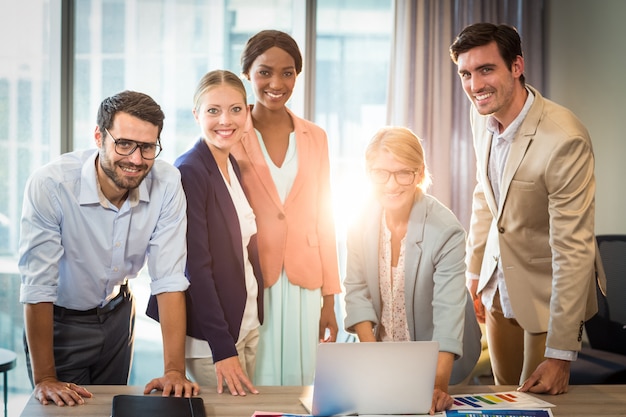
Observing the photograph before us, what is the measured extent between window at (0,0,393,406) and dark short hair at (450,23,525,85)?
7.18ft

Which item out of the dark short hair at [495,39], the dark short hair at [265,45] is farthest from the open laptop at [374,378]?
the dark short hair at [265,45]

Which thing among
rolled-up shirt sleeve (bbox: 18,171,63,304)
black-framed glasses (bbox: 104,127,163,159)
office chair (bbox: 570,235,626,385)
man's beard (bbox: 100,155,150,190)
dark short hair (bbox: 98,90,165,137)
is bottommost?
office chair (bbox: 570,235,626,385)

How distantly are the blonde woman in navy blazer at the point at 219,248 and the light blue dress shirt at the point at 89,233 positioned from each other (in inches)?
2.8

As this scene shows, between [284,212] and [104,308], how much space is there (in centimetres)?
72

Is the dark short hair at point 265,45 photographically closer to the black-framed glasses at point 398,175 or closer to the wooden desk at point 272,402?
the black-framed glasses at point 398,175

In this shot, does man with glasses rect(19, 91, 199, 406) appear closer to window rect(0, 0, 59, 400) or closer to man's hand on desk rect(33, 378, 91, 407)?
man's hand on desk rect(33, 378, 91, 407)

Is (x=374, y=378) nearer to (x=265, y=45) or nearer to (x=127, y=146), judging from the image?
(x=127, y=146)

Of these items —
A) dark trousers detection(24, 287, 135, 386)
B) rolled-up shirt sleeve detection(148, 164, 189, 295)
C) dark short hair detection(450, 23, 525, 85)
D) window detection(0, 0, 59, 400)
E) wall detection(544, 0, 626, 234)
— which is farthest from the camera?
window detection(0, 0, 59, 400)

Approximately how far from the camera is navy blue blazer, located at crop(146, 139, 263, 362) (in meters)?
2.34

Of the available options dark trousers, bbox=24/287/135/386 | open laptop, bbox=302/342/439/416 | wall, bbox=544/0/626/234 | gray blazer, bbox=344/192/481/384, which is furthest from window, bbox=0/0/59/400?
open laptop, bbox=302/342/439/416

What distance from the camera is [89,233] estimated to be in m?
2.35

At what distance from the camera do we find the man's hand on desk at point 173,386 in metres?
2.07

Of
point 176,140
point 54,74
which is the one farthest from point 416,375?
point 54,74

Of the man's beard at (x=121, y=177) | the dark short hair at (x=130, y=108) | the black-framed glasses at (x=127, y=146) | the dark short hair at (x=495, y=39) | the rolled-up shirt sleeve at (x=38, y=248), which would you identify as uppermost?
the dark short hair at (x=495, y=39)
